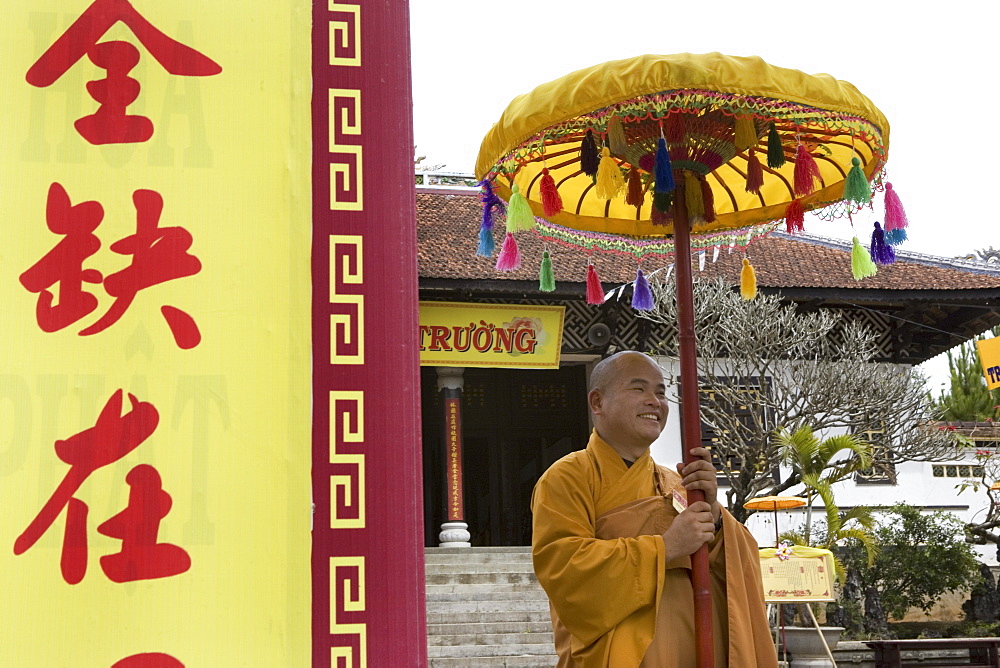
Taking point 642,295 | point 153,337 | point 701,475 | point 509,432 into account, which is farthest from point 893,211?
point 509,432

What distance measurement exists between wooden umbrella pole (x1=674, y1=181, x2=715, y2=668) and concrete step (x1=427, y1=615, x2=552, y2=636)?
7.33 metres

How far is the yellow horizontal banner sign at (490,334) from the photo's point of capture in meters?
13.2

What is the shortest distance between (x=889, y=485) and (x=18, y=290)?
1365cm

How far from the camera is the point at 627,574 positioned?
3.16 meters

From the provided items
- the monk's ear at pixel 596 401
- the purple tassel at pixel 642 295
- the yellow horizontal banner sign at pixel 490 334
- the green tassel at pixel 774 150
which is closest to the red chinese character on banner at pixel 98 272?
the monk's ear at pixel 596 401

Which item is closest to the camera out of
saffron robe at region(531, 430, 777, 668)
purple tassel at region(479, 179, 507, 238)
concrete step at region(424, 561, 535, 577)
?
saffron robe at region(531, 430, 777, 668)

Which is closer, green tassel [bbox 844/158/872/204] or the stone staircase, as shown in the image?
green tassel [bbox 844/158/872/204]

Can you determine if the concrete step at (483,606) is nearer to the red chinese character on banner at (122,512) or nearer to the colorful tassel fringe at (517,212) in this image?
the colorful tassel fringe at (517,212)

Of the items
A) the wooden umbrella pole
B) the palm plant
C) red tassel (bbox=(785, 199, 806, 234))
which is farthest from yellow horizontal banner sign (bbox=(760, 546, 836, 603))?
the wooden umbrella pole

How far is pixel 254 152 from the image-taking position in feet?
8.13

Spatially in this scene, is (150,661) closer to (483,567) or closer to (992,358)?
(483,567)

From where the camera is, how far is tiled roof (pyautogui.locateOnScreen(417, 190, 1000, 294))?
13.3 m

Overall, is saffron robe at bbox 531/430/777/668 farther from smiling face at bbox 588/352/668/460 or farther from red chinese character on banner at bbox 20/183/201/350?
red chinese character on banner at bbox 20/183/201/350

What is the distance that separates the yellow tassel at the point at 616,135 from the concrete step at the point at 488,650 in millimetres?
6936
